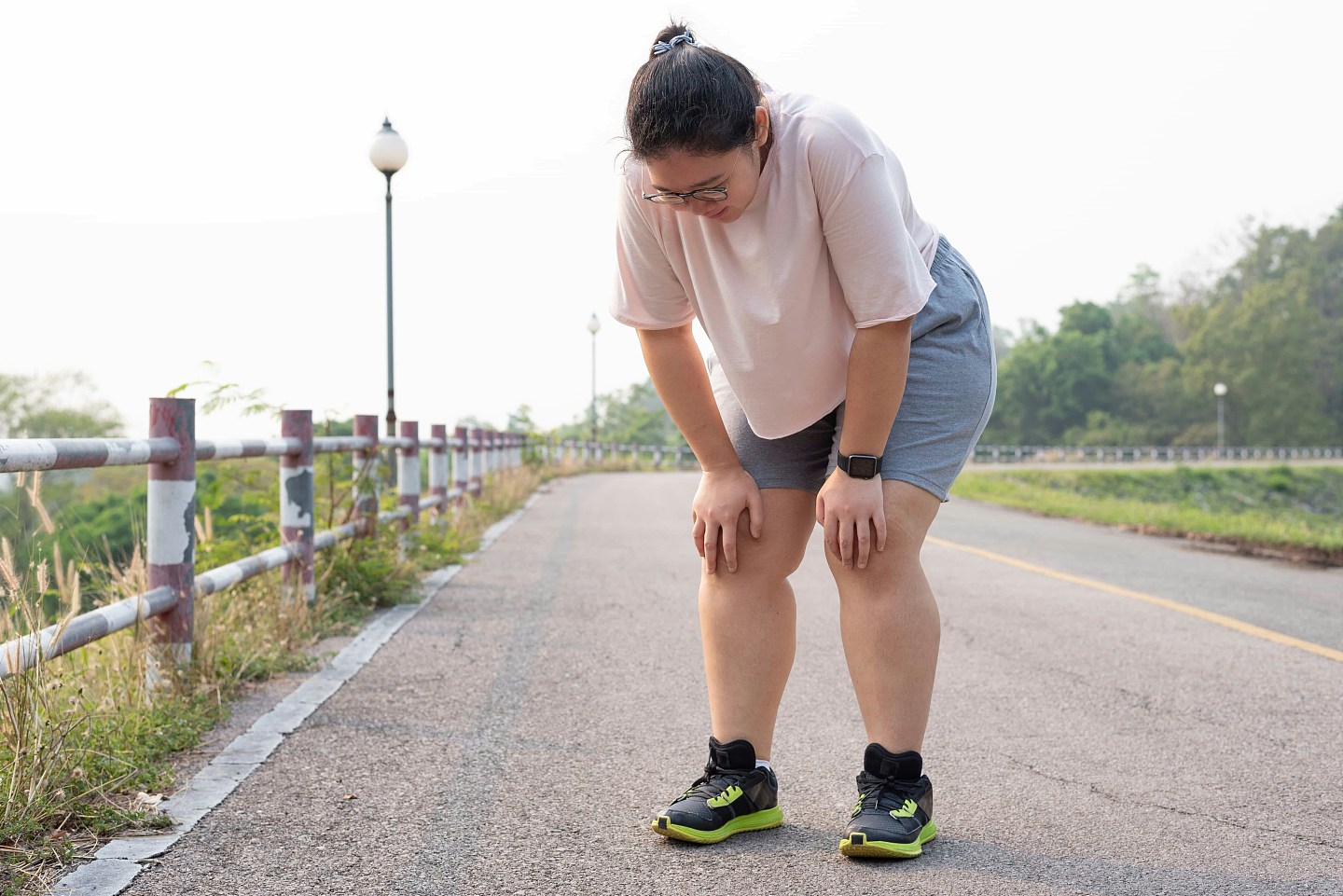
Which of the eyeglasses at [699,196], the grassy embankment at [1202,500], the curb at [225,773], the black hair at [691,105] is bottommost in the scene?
the grassy embankment at [1202,500]

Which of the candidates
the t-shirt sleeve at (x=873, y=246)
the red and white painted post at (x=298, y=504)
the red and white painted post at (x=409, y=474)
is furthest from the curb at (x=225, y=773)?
the red and white painted post at (x=409, y=474)

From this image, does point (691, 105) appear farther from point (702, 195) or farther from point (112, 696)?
point (112, 696)

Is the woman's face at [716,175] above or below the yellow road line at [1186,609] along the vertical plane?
above

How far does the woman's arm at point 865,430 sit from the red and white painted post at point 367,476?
14.3 feet

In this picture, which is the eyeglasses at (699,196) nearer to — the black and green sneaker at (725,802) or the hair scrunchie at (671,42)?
the hair scrunchie at (671,42)

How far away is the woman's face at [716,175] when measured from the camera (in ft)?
7.34

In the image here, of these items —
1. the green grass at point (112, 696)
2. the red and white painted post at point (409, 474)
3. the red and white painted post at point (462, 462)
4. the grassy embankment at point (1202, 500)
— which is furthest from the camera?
the red and white painted post at point (462, 462)

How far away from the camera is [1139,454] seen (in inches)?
2594

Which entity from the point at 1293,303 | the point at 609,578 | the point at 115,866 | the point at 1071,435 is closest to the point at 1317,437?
the point at 1293,303

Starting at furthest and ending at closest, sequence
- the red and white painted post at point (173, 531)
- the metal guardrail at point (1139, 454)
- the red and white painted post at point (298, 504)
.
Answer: the metal guardrail at point (1139, 454) → the red and white painted post at point (298, 504) → the red and white painted post at point (173, 531)

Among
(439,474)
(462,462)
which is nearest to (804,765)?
(439,474)

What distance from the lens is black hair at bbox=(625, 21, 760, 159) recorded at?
7.19ft

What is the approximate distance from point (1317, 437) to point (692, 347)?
8772 cm

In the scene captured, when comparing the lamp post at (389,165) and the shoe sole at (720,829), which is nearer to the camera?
the shoe sole at (720,829)
